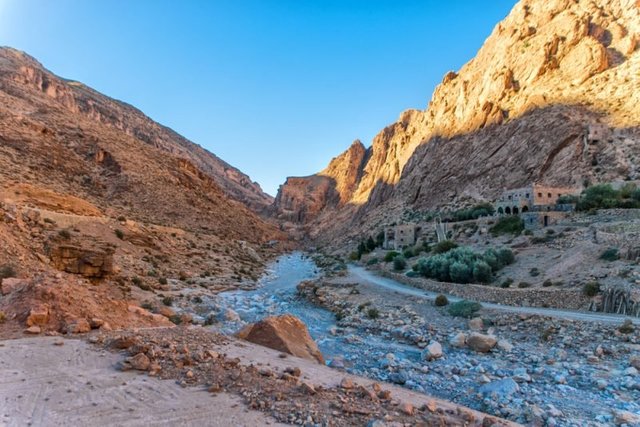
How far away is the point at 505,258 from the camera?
79.3 feet

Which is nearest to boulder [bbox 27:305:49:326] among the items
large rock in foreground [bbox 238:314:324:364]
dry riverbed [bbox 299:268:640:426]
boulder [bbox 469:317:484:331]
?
large rock in foreground [bbox 238:314:324:364]

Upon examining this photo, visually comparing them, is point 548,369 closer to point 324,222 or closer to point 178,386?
point 178,386

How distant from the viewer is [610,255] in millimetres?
18984

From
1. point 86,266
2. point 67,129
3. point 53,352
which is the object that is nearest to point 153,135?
point 67,129

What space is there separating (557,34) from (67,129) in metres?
68.6

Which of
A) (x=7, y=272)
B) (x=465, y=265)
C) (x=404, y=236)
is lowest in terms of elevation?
(x=7, y=272)

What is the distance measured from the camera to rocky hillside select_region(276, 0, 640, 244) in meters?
45.0

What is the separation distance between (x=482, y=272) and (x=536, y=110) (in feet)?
130

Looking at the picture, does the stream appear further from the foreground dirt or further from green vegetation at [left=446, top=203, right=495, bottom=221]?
green vegetation at [left=446, top=203, right=495, bottom=221]

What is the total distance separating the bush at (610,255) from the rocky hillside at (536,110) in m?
26.4

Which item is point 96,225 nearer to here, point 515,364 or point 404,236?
point 515,364

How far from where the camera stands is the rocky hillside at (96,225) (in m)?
10.6

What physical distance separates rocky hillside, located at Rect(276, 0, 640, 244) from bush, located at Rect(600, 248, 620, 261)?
2636cm

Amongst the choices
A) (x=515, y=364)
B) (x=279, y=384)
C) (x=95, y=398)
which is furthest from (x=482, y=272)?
(x=95, y=398)
